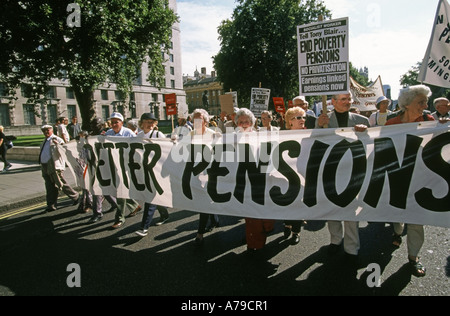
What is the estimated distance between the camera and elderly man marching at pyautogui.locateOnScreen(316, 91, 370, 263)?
337 centimetres

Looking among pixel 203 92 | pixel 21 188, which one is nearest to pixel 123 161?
pixel 21 188

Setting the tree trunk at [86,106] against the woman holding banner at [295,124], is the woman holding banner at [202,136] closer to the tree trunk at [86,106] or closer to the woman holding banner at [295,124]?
the woman holding banner at [295,124]

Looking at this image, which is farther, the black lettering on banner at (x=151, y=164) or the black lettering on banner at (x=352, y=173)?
the black lettering on banner at (x=151, y=164)

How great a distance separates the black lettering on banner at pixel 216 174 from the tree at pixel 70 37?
Answer: 13.4 meters

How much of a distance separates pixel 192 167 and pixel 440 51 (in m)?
4.10

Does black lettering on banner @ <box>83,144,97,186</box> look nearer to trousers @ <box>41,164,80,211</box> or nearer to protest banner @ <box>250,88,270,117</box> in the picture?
trousers @ <box>41,164,80,211</box>

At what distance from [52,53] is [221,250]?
51.8 feet

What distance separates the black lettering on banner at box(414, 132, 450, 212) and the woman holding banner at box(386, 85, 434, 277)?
0.96 ft

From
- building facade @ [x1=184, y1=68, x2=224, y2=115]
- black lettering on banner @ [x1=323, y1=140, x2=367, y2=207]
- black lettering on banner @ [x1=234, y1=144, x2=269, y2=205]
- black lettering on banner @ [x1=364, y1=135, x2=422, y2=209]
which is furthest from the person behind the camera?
building facade @ [x1=184, y1=68, x2=224, y2=115]

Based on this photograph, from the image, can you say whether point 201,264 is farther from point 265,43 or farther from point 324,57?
point 265,43

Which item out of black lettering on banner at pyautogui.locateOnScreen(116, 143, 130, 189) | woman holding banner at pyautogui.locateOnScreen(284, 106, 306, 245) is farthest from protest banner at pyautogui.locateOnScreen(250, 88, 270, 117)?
black lettering on banner at pyautogui.locateOnScreen(116, 143, 130, 189)

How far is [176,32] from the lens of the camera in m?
65.9

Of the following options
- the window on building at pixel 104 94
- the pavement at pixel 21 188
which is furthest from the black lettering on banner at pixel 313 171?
the window on building at pixel 104 94

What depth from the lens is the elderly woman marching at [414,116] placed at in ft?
10.1
